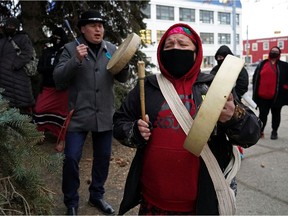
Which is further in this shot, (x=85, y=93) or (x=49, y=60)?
(x=49, y=60)

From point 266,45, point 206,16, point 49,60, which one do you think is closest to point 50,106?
point 49,60

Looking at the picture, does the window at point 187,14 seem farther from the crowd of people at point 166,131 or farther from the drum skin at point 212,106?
the drum skin at point 212,106

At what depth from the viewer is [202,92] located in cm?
184

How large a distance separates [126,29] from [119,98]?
1.33 m

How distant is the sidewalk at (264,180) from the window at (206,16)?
165ft

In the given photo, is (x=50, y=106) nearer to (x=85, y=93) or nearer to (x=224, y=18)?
Answer: (x=85, y=93)

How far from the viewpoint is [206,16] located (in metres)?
54.5

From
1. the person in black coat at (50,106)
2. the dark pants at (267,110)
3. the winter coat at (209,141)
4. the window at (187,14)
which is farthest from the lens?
the window at (187,14)

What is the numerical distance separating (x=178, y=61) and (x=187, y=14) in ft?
170

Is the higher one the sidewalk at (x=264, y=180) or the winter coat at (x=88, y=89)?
the winter coat at (x=88, y=89)

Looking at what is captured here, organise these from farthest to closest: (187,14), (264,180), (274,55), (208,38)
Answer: (208,38) → (187,14) → (274,55) → (264,180)

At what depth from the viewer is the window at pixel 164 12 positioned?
47506 mm

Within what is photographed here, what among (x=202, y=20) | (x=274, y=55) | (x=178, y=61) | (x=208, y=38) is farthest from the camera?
(x=208, y=38)

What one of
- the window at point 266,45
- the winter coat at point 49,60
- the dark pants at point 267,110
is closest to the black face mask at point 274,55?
the dark pants at point 267,110
